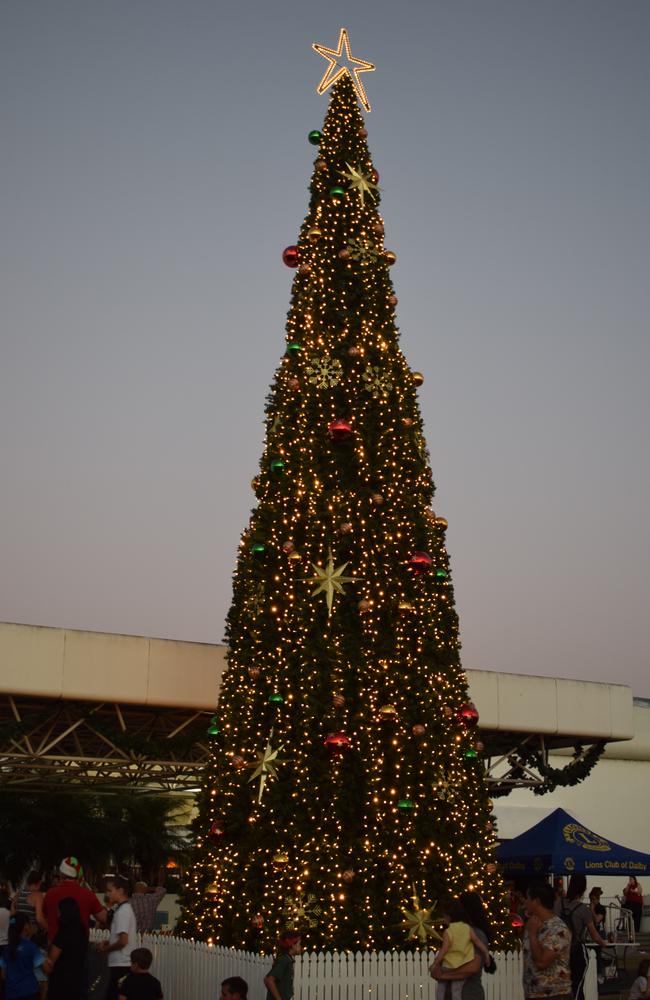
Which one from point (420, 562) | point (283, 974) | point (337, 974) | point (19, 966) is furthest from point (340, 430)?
point (19, 966)

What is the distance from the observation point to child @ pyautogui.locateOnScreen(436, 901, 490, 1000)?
9.12 m

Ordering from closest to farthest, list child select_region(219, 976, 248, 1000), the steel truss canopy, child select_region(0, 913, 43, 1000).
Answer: child select_region(219, 976, 248, 1000) → child select_region(0, 913, 43, 1000) → the steel truss canopy

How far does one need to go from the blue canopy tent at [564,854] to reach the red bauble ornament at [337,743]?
6.79 m

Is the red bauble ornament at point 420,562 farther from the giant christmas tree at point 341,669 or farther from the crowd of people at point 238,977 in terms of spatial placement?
the crowd of people at point 238,977

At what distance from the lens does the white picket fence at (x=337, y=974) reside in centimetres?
1166

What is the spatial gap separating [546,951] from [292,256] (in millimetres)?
9596

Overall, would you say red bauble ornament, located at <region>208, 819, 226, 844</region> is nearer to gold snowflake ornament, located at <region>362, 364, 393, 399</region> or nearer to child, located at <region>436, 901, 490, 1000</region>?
child, located at <region>436, 901, 490, 1000</region>

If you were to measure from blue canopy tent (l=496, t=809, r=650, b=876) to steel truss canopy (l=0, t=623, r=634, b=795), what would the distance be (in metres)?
1.69

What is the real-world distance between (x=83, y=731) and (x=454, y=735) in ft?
42.7

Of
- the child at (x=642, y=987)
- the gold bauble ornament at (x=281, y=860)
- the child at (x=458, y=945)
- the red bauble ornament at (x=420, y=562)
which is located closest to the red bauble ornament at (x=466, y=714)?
the red bauble ornament at (x=420, y=562)

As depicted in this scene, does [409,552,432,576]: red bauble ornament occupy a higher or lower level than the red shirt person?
higher

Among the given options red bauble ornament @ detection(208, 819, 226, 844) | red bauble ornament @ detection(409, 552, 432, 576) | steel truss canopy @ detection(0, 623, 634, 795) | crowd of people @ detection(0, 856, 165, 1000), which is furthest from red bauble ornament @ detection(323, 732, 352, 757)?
steel truss canopy @ detection(0, 623, 634, 795)

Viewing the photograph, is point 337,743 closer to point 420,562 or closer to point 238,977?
point 420,562

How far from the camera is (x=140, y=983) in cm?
905
